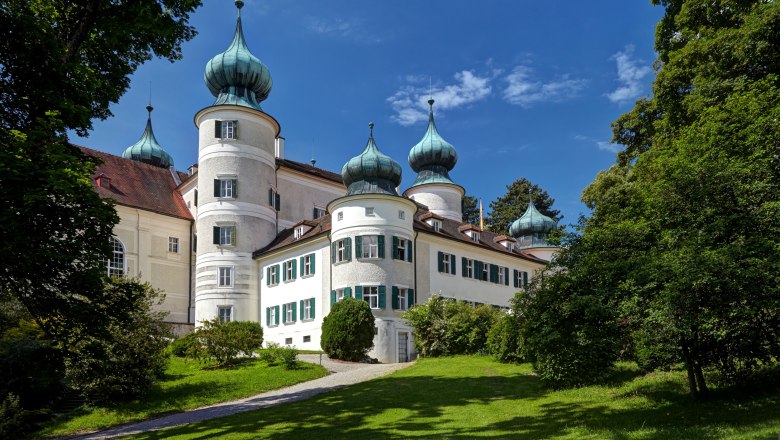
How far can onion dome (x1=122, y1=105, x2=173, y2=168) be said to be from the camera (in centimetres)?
5544

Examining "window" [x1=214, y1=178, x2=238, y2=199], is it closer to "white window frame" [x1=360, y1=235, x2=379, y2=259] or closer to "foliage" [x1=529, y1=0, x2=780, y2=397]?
"white window frame" [x1=360, y1=235, x2=379, y2=259]

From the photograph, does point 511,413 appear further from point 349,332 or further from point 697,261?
point 349,332

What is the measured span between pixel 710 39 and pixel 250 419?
648 inches

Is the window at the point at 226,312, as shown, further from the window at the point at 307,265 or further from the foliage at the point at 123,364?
the foliage at the point at 123,364

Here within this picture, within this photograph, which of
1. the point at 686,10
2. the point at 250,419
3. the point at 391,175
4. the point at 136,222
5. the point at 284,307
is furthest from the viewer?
the point at 136,222

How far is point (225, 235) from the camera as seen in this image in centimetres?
3984

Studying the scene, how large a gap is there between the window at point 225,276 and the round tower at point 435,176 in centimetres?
1643

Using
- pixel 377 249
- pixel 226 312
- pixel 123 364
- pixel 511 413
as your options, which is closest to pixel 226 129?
pixel 226 312

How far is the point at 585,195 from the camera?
31609 millimetres

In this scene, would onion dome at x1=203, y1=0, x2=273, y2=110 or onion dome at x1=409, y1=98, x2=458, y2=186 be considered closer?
onion dome at x1=203, y1=0, x2=273, y2=110

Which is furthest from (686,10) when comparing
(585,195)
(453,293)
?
(453,293)

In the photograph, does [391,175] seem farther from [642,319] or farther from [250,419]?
[642,319]

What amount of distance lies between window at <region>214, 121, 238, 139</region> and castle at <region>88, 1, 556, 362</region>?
0.06m

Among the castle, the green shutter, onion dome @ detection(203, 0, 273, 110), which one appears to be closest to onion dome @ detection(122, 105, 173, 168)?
the castle
